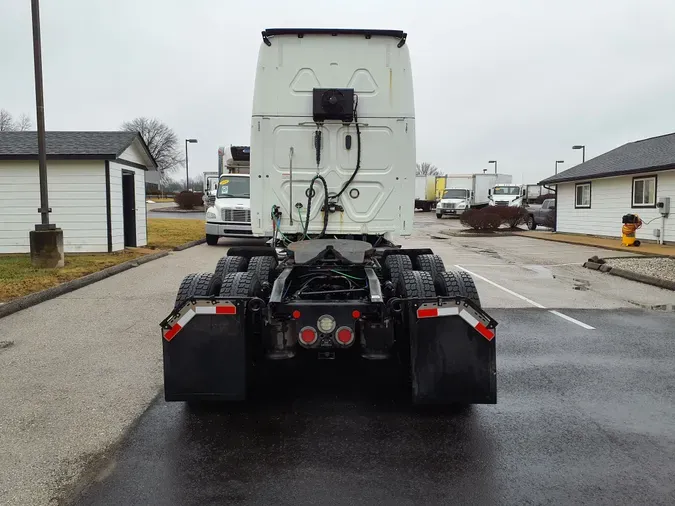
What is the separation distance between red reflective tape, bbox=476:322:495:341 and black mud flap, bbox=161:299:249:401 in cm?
171

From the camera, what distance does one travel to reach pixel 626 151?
24.7 meters

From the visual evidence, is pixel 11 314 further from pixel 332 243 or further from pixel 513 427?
pixel 513 427

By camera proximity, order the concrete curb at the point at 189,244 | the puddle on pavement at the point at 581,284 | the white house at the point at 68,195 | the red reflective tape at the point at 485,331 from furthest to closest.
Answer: the concrete curb at the point at 189,244
the white house at the point at 68,195
the puddle on pavement at the point at 581,284
the red reflective tape at the point at 485,331

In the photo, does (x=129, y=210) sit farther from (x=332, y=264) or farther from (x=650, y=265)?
(x=650, y=265)

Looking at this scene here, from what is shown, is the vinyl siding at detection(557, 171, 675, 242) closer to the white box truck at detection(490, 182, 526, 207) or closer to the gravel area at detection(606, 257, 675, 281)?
the gravel area at detection(606, 257, 675, 281)

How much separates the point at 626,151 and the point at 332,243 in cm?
2299

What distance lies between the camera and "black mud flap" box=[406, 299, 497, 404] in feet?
14.0

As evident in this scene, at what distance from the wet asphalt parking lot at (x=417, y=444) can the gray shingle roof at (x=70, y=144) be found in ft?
37.8

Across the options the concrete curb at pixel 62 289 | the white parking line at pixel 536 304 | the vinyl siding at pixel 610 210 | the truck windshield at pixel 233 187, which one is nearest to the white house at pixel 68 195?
the concrete curb at pixel 62 289

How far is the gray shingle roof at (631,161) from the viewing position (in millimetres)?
19406

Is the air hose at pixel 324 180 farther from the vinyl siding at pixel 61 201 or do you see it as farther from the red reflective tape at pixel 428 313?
the vinyl siding at pixel 61 201

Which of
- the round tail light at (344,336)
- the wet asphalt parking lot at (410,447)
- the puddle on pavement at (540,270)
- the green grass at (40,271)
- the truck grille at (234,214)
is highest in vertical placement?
the truck grille at (234,214)

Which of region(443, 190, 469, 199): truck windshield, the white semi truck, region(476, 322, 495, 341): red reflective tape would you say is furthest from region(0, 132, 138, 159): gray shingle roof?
region(443, 190, 469, 199): truck windshield

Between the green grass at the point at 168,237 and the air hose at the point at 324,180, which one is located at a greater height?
the air hose at the point at 324,180
